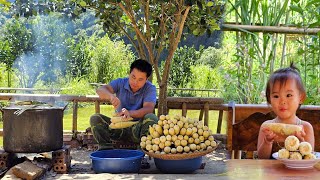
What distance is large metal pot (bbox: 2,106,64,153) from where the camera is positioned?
3.55 meters

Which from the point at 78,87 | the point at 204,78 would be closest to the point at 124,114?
the point at 204,78

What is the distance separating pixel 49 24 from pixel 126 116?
715 centimetres

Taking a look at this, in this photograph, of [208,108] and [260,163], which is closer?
[260,163]

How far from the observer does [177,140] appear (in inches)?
128

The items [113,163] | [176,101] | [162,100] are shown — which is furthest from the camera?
[176,101]

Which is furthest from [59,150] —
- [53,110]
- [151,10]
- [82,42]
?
[82,42]

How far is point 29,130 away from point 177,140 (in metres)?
1.19

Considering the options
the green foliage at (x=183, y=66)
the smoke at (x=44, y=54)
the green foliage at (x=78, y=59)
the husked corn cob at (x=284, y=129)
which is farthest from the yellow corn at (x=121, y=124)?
the smoke at (x=44, y=54)

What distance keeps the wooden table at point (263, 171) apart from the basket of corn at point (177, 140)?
159 centimetres

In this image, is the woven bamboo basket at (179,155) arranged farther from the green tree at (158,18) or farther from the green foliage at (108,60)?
the green foliage at (108,60)

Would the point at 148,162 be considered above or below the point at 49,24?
below

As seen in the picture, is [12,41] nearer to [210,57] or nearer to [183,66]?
[183,66]

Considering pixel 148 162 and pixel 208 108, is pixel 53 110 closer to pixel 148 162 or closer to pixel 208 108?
pixel 148 162

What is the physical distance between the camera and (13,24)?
10.1 m
